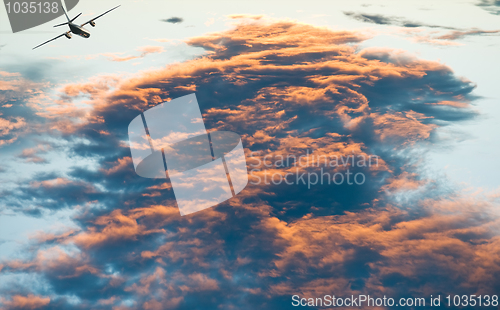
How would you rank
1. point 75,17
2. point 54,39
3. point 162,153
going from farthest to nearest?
point 162,153 → point 54,39 → point 75,17

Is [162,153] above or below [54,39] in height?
below

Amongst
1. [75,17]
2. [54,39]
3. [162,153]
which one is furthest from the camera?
[162,153]

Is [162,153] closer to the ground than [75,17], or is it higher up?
closer to the ground

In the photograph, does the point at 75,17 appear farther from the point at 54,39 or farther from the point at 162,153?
the point at 162,153

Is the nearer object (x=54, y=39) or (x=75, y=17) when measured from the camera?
(x=75, y=17)

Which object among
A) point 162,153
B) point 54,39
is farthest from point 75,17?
point 162,153

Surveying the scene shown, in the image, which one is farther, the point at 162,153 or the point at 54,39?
the point at 162,153
